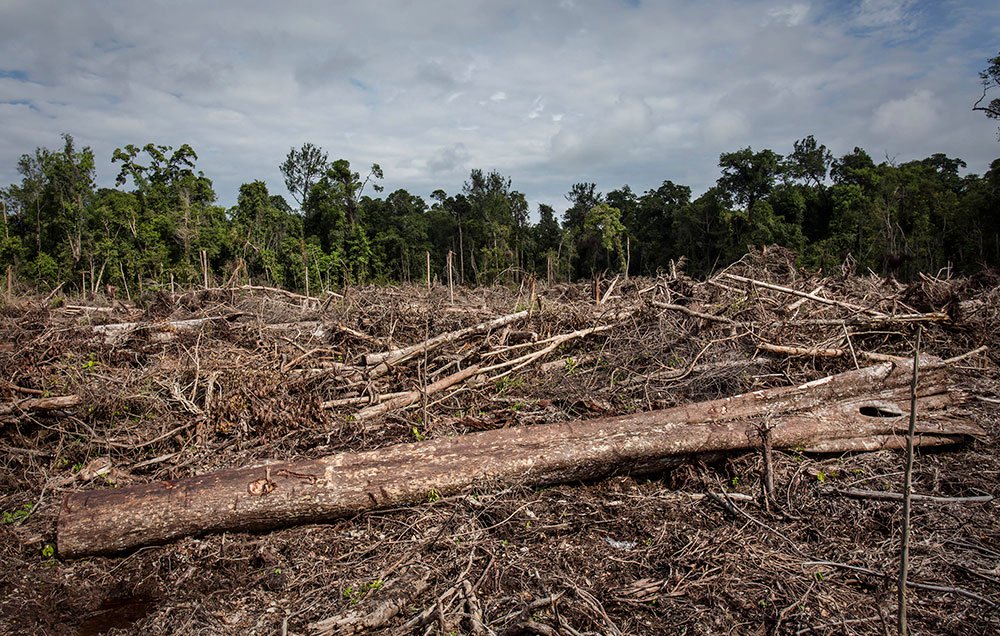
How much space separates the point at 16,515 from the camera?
12.9 ft

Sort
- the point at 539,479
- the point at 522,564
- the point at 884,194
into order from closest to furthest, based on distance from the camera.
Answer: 1. the point at 522,564
2. the point at 539,479
3. the point at 884,194

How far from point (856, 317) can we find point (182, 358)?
23.0ft

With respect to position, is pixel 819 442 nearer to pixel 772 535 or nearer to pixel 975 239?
pixel 772 535

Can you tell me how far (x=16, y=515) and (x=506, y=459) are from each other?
3.41 meters

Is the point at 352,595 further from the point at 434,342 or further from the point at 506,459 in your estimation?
the point at 434,342

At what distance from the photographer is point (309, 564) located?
332 cm

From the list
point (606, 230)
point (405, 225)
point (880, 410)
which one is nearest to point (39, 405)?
point (880, 410)

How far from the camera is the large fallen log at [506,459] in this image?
3422 millimetres

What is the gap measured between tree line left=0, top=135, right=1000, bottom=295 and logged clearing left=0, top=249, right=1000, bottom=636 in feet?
55.6

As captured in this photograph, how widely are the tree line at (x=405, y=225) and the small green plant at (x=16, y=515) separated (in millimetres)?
18639

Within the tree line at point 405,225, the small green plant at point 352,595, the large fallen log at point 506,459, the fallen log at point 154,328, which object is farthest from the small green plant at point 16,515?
the tree line at point 405,225

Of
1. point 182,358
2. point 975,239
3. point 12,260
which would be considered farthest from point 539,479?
point 12,260

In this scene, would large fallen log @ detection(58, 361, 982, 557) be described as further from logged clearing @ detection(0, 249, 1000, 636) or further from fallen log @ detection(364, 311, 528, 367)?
fallen log @ detection(364, 311, 528, 367)

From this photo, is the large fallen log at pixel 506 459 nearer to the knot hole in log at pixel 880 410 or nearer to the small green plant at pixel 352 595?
the knot hole in log at pixel 880 410
